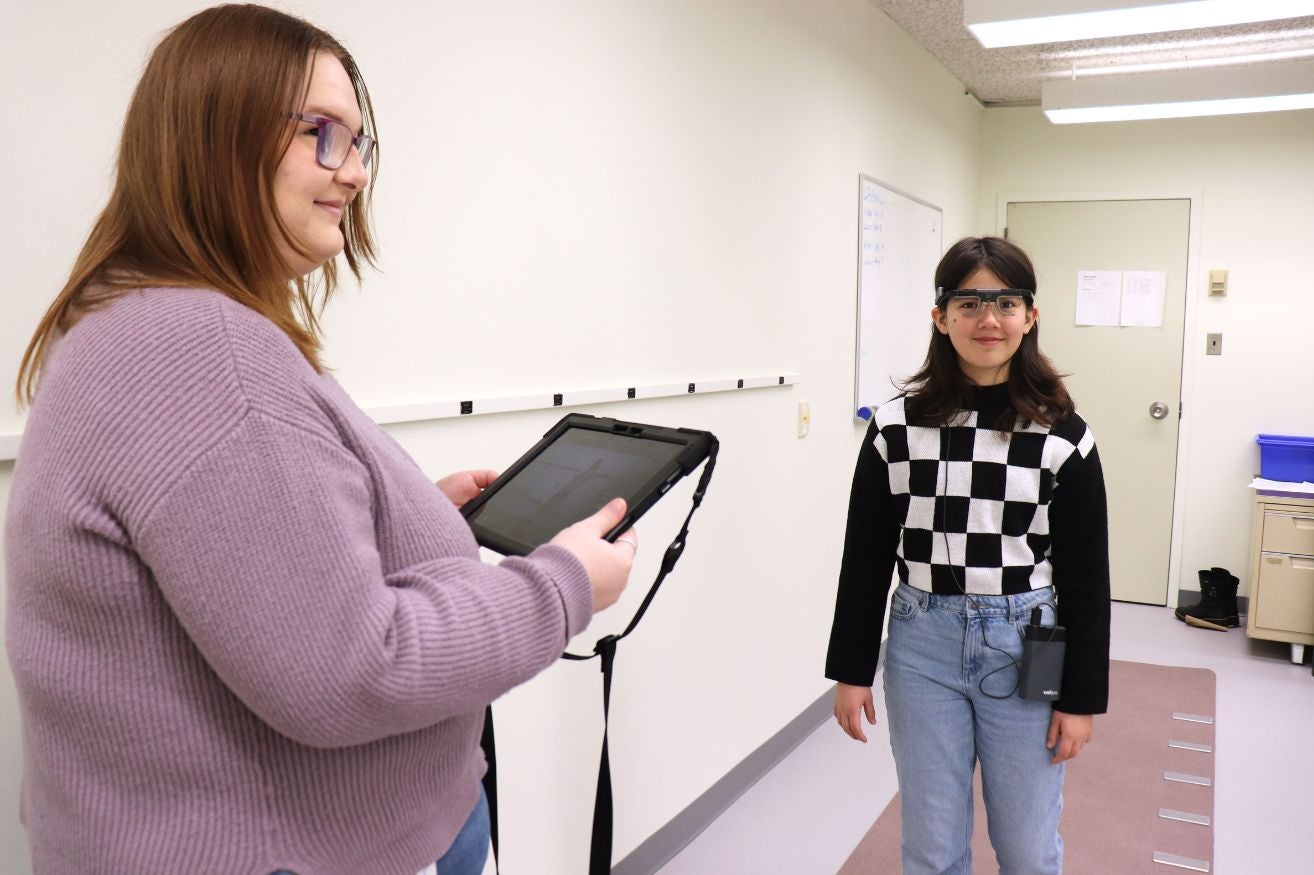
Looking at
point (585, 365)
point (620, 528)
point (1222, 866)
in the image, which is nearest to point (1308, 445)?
point (1222, 866)

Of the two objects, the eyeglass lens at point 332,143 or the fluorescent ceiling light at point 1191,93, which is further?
the fluorescent ceiling light at point 1191,93

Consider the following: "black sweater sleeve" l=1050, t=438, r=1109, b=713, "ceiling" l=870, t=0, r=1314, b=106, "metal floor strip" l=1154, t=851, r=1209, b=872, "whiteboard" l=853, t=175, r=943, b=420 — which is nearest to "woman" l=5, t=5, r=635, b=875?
"black sweater sleeve" l=1050, t=438, r=1109, b=713

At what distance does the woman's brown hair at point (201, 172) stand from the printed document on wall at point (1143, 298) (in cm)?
487

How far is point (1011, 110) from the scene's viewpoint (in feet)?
16.6

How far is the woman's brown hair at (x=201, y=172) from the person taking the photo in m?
0.73

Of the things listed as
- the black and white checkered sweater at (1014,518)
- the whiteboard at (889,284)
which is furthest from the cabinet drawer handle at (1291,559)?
the black and white checkered sweater at (1014,518)

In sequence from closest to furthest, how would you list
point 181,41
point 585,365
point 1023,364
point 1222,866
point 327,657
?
point 327,657, point 181,41, point 1023,364, point 585,365, point 1222,866

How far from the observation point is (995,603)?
154 centimetres

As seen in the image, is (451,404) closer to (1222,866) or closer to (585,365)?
(585,365)

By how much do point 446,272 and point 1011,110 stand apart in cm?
429

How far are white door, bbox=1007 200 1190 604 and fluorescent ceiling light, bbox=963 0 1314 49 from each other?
2077 mm

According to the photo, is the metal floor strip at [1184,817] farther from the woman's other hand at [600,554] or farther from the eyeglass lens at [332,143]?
the eyeglass lens at [332,143]

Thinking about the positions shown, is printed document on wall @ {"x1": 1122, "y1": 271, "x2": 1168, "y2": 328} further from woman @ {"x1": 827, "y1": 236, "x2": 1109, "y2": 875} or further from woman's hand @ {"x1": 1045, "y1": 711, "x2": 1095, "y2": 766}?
woman's hand @ {"x1": 1045, "y1": 711, "x2": 1095, "y2": 766}

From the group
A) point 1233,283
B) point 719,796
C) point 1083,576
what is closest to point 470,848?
point 1083,576
